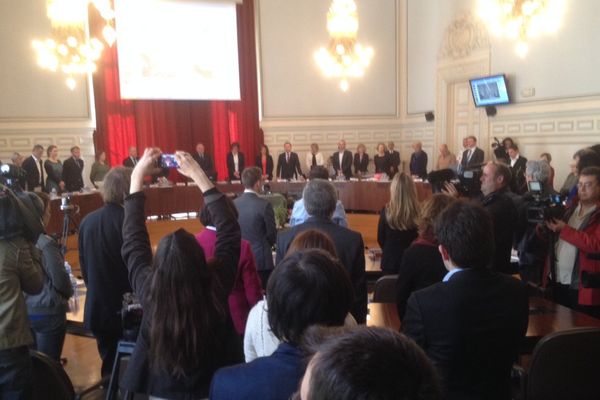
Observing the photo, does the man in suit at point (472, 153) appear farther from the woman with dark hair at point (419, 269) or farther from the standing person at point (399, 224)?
the woman with dark hair at point (419, 269)

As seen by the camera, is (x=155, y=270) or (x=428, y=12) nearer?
(x=155, y=270)

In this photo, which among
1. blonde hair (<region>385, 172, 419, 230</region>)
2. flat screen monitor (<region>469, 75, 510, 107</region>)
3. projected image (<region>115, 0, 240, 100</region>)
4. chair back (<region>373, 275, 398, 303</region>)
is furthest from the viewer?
projected image (<region>115, 0, 240, 100</region>)

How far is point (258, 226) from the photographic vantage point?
12.6ft

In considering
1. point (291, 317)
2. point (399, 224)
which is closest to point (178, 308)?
point (291, 317)

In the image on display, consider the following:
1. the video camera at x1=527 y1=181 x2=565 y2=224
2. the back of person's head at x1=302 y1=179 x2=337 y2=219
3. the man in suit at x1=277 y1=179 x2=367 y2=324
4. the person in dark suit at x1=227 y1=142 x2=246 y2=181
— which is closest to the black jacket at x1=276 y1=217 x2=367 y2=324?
the man in suit at x1=277 y1=179 x2=367 y2=324

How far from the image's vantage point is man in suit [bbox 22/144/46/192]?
9.32 metres

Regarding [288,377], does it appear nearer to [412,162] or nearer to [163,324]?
[163,324]

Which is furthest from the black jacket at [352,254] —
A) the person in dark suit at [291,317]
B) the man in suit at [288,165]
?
the man in suit at [288,165]

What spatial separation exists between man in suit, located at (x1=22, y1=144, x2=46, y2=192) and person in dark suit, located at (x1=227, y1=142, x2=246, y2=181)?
3.86 m

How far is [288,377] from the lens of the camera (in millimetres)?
1175

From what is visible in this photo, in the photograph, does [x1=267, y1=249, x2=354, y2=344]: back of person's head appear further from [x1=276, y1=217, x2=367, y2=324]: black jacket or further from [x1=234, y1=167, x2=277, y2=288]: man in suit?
[x1=234, y1=167, x2=277, y2=288]: man in suit

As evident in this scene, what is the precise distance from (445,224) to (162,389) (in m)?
1.13

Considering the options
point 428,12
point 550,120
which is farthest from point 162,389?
point 428,12

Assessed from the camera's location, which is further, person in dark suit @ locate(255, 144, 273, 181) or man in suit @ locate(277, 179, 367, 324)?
person in dark suit @ locate(255, 144, 273, 181)
